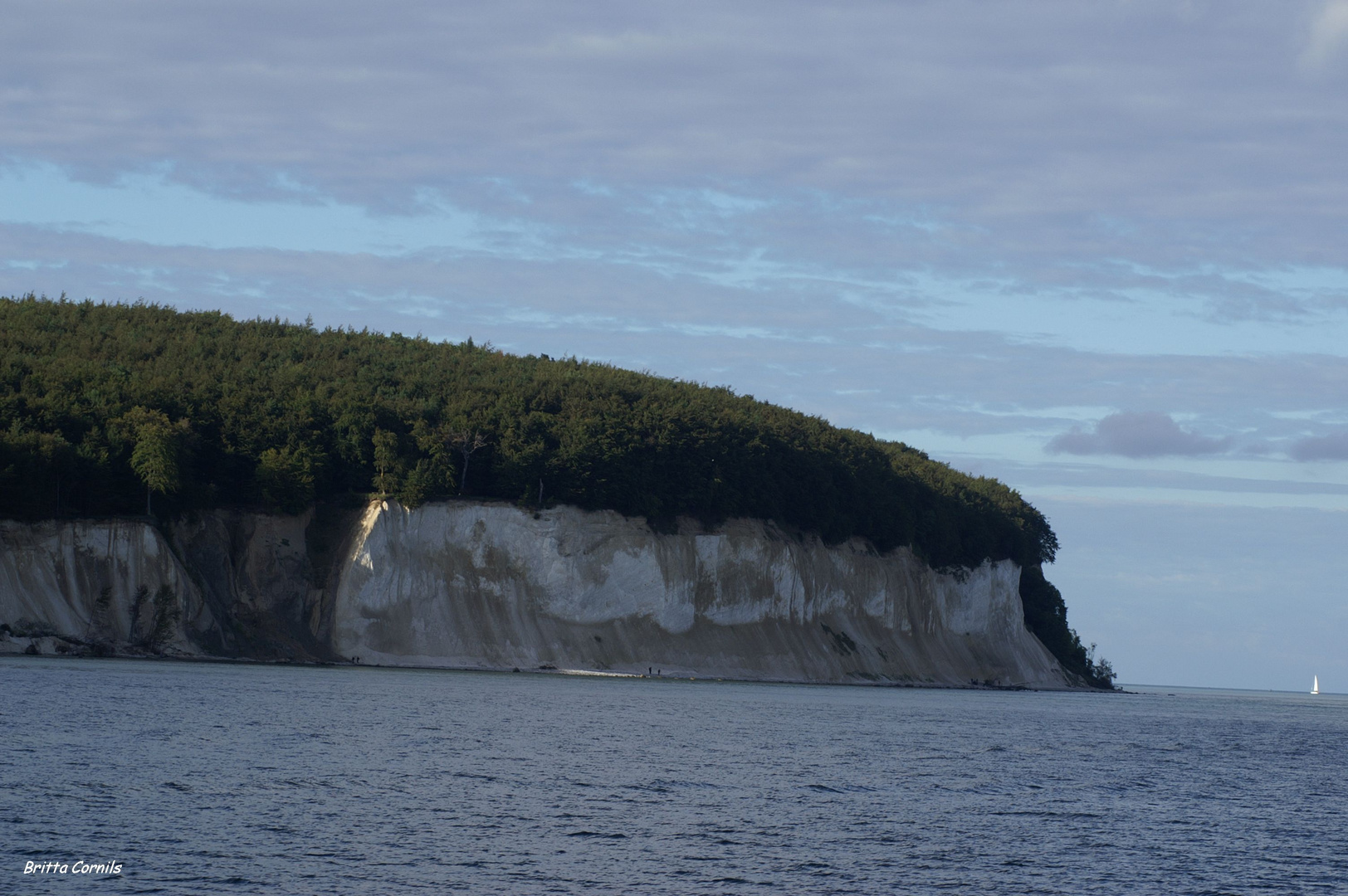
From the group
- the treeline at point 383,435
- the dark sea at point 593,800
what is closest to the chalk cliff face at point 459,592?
the treeline at point 383,435

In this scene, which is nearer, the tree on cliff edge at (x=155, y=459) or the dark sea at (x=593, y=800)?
the dark sea at (x=593, y=800)

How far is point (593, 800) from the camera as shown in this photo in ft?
123

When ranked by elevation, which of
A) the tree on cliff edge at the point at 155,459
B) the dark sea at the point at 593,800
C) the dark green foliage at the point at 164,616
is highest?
the tree on cliff edge at the point at 155,459

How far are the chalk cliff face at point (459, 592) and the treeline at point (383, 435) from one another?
2.41m

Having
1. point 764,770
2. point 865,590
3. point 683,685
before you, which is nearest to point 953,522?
point 865,590

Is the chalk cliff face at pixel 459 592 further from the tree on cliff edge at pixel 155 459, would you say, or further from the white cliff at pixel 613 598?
the tree on cliff edge at pixel 155 459

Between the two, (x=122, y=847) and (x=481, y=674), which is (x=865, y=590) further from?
(x=122, y=847)

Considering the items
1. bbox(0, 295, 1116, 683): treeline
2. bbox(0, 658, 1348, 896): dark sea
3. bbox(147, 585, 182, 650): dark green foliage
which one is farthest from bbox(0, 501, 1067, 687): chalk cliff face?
bbox(0, 658, 1348, 896): dark sea

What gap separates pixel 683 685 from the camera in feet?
318

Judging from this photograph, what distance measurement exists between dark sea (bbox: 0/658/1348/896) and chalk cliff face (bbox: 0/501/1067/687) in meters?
14.8

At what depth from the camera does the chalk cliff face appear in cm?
8425

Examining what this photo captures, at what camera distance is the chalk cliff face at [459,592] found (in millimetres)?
84250

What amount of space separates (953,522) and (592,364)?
38660 millimetres

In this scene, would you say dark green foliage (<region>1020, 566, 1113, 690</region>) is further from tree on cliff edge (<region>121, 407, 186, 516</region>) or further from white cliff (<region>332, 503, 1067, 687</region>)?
tree on cliff edge (<region>121, 407, 186, 516</region>)
